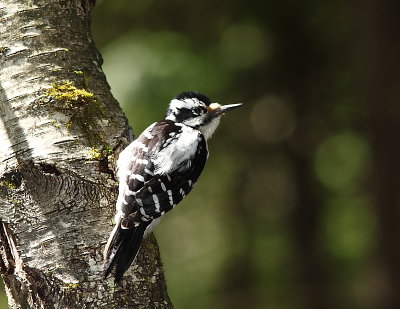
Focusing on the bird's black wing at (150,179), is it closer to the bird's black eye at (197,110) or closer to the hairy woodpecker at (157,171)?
the hairy woodpecker at (157,171)

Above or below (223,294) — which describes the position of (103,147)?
above

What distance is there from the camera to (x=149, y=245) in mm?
3098

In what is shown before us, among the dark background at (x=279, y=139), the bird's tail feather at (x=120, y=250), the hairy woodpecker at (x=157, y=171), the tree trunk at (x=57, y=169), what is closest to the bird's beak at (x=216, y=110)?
the hairy woodpecker at (x=157, y=171)

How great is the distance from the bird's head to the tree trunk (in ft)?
2.87

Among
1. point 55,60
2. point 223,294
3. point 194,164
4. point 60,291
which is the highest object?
point 55,60

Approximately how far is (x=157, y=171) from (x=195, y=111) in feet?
2.37

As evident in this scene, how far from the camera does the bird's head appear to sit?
13.6ft

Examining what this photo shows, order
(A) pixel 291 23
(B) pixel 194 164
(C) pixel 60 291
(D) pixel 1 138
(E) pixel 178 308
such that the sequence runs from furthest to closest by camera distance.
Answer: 1. (E) pixel 178 308
2. (A) pixel 291 23
3. (B) pixel 194 164
4. (D) pixel 1 138
5. (C) pixel 60 291

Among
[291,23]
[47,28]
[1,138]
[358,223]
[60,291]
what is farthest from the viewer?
[358,223]

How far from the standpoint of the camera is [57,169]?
291cm

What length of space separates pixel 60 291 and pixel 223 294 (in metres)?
6.00

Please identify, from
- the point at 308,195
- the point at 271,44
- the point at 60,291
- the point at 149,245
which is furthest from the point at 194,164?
the point at 308,195

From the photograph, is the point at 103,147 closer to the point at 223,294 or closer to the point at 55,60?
the point at 55,60

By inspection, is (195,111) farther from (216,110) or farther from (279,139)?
(279,139)
